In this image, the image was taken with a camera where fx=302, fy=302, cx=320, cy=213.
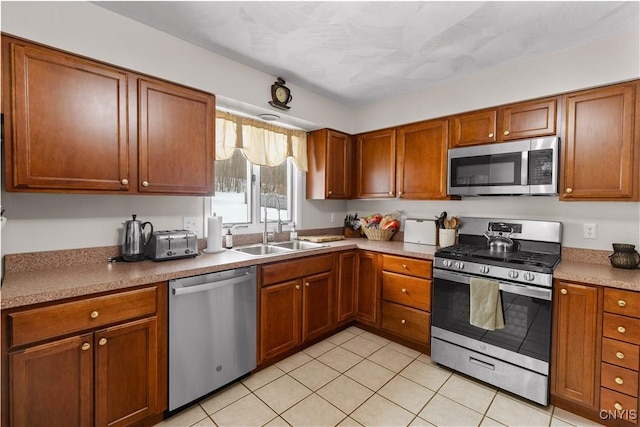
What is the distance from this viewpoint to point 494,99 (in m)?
2.51

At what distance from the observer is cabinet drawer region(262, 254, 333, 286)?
229 cm

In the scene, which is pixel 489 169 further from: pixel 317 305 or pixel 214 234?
pixel 214 234

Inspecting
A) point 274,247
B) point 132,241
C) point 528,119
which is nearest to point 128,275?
point 132,241

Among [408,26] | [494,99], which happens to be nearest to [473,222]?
[494,99]

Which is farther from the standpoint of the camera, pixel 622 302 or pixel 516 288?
pixel 516 288

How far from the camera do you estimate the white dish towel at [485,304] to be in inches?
82.1

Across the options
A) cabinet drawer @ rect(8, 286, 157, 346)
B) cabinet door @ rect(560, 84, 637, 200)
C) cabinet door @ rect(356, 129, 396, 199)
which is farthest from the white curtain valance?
cabinet door @ rect(560, 84, 637, 200)

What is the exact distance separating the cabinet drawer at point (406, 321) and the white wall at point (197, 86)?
1.09 metres

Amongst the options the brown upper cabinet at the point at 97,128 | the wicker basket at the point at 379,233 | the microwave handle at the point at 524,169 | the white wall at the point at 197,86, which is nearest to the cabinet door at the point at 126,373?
the white wall at the point at 197,86

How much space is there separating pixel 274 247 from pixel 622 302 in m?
2.44

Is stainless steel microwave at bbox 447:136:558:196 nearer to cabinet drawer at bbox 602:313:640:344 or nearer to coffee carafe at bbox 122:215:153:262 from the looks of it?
cabinet drawer at bbox 602:313:640:344

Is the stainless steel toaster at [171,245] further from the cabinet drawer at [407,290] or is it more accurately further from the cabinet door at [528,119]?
the cabinet door at [528,119]

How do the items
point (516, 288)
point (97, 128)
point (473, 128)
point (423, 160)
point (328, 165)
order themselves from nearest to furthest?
point (97, 128) → point (516, 288) → point (473, 128) → point (423, 160) → point (328, 165)

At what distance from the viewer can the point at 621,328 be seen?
171 centimetres
